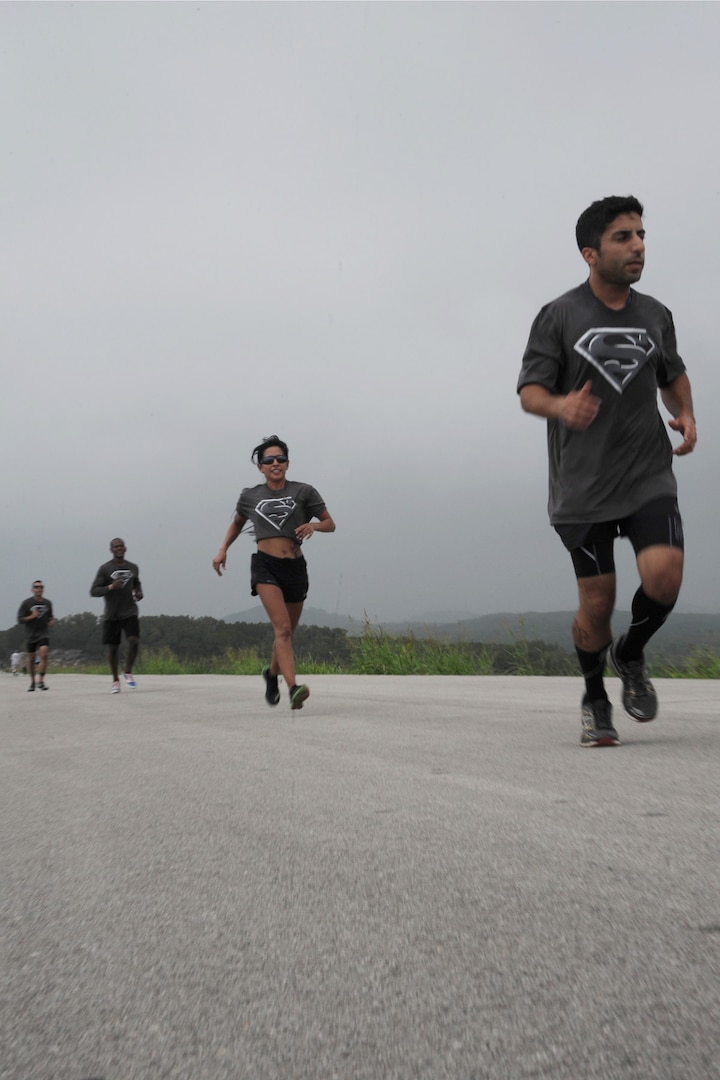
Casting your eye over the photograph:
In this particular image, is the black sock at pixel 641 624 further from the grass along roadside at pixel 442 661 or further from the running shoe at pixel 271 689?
the grass along roadside at pixel 442 661

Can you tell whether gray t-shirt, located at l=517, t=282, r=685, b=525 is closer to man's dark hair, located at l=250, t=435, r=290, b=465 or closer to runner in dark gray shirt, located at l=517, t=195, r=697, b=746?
runner in dark gray shirt, located at l=517, t=195, r=697, b=746

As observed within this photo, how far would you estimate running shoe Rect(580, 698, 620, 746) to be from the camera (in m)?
4.78

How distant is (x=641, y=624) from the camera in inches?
186

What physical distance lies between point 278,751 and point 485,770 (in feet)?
4.50

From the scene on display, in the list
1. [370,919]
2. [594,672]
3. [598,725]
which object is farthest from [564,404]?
[370,919]

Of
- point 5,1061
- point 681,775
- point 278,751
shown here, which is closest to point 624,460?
point 681,775

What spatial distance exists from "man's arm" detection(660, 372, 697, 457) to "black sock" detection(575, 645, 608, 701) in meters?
0.96

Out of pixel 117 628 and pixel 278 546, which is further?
pixel 117 628

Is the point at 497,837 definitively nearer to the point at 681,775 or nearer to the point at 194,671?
the point at 681,775

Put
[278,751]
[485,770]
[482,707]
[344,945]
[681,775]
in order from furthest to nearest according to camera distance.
Result: [482,707]
[278,751]
[485,770]
[681,775]
[344,945]

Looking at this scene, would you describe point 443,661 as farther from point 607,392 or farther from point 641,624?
point 607,392

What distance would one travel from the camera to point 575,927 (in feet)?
6.36

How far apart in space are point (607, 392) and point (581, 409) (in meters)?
0.38

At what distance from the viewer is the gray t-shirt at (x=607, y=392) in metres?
4.65
